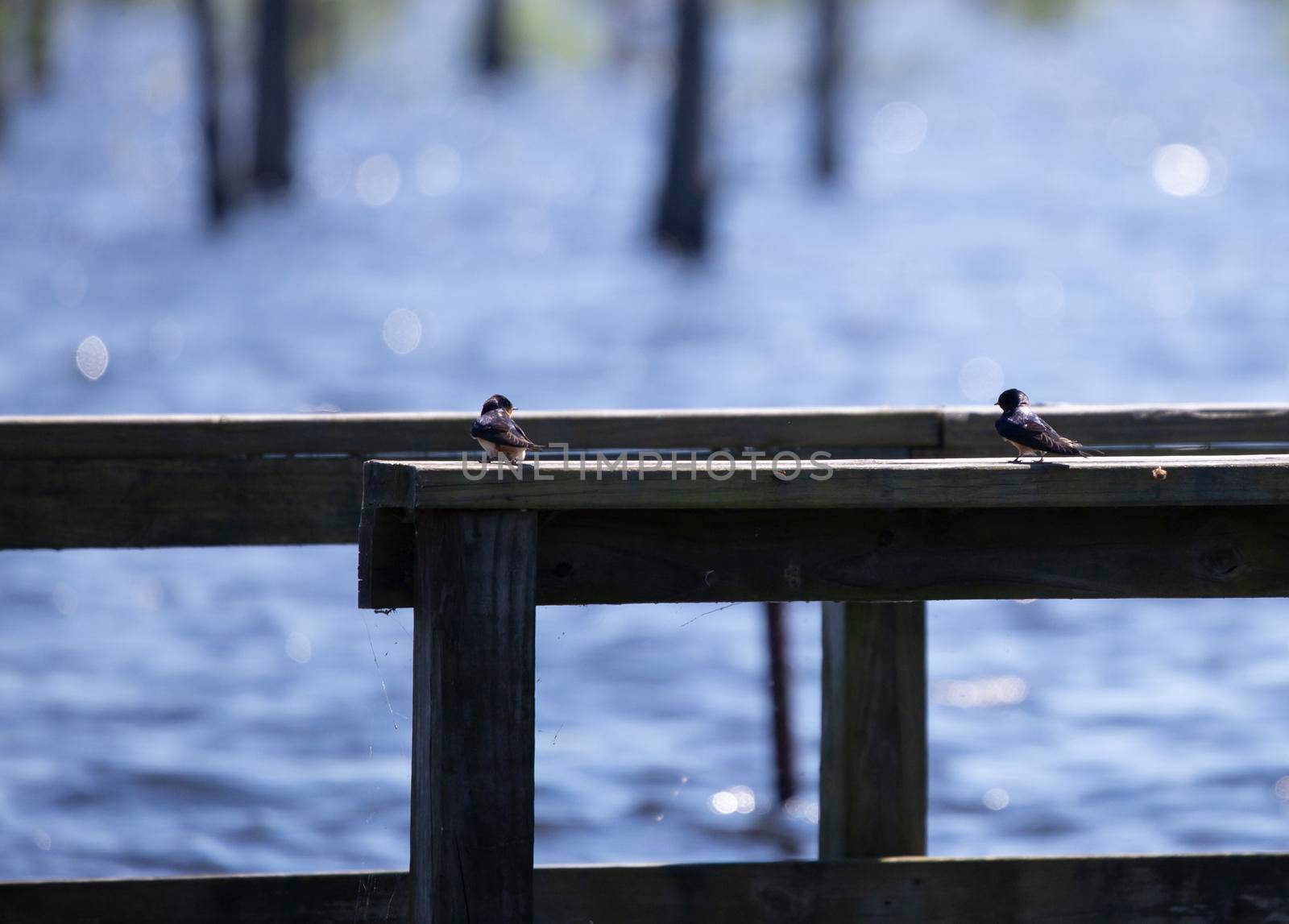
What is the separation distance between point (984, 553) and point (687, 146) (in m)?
20.2

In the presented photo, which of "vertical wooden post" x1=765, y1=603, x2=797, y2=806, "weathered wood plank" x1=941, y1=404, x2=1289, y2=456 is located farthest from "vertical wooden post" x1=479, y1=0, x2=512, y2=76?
"weathered wood plank" x1=941, y1=404, x2=1289, y2=456

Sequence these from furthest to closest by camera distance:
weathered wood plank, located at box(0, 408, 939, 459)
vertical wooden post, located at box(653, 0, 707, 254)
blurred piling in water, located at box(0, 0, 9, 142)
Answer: blurred piling in water, located at box(0, 0, 9, 142) → vertical wooden post, located at box(653, 0, 707, 254) → weathered wood plank, located at box(0, 408, 939, 459)

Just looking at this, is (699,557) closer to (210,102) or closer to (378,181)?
(210,102)

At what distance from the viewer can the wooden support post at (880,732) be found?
12.2 feet

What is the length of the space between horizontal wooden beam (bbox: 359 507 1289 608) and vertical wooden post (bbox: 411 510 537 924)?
0.67ft

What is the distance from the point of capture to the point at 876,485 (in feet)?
8.75

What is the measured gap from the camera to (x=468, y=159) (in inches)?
1145

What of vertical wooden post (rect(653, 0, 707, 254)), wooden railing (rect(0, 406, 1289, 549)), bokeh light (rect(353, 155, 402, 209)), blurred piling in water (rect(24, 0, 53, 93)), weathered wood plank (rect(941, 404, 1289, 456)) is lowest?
wooden railing (rect(0, 406, 1289, 549))

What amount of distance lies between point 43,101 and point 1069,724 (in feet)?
101

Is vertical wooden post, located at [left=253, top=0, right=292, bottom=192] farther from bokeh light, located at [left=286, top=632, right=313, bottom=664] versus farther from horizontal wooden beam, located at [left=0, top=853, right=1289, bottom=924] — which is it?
horizontal wooden beam, located at [left=0, top=853, right=1289, bottom=924]

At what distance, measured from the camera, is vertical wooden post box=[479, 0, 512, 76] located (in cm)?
3366

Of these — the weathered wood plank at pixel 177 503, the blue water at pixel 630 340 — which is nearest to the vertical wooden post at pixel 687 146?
the blue water at pixel 630 340

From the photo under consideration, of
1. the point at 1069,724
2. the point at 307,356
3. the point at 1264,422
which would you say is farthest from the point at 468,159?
the point at 1264,422

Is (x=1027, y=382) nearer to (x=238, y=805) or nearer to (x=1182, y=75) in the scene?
(x=238, y=805)
